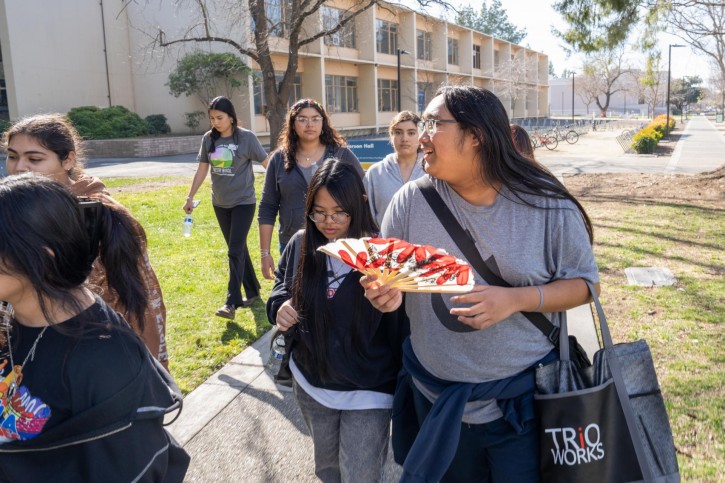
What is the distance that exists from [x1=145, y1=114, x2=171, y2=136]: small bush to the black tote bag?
3399 centimetres

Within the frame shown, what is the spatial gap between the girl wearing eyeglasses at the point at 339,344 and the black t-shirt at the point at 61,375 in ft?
2.75

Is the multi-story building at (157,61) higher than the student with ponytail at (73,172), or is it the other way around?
the multi-story building at (157,61)

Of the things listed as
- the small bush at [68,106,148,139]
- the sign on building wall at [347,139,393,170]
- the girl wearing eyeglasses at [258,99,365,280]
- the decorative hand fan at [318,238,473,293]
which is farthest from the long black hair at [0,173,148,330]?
the small bush at [68,106,148,139]

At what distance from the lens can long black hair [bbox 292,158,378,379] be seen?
250 cm

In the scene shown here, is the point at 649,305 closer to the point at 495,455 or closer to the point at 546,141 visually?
the point at 495,455

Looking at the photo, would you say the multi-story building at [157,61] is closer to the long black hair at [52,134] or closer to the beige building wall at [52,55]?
the beige building wall at [52,55]

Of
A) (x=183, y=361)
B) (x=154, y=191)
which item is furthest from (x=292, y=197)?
(x=154, y=191)

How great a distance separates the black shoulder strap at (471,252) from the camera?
202cm

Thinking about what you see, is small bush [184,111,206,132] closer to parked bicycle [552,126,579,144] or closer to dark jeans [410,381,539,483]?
parked bicycle [552,126,579,144]

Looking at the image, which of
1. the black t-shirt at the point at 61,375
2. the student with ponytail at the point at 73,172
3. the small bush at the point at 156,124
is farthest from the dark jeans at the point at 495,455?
the small bush at the point at 156,124

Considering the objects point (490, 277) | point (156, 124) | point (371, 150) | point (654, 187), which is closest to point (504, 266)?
point (490, 277)

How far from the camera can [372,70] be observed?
44469 mm

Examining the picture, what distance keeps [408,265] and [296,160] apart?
2914mm

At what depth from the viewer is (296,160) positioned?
181 inches
